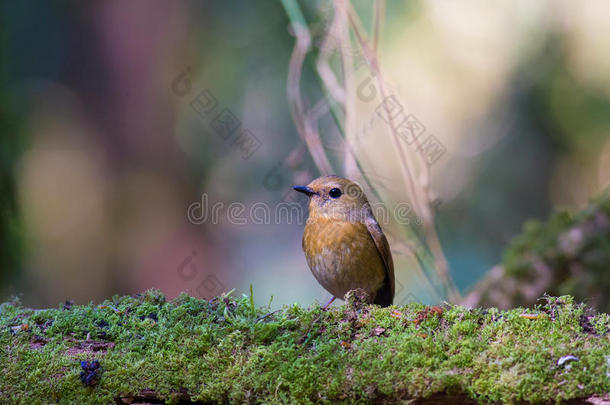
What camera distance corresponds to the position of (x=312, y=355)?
2.02 meters

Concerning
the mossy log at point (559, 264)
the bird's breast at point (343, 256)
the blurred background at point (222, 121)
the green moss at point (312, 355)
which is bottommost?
the green moss at point (312, 355)

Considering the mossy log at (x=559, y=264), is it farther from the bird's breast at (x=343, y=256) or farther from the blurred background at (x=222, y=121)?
the bird's breast at (x=343, y=256)

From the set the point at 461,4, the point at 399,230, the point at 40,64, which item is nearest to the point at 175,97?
the point at 40,64

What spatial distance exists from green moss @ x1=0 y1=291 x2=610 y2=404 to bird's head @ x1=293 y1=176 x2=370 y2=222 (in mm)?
1217

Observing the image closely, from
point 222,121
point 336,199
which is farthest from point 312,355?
point 222,121

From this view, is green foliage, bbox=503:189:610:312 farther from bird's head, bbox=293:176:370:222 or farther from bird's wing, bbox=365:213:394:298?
bird's head, bbox=293:176:370:222

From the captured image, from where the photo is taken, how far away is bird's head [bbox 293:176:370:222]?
352 cm

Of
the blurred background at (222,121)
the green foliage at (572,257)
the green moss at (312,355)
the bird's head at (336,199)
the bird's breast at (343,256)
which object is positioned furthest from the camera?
the blurred background at (222,121)

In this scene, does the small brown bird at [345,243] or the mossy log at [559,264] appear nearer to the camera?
the small brown bird at [345,243]

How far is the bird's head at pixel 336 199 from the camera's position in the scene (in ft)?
11.6

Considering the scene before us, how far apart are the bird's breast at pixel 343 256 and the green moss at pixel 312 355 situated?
97cm

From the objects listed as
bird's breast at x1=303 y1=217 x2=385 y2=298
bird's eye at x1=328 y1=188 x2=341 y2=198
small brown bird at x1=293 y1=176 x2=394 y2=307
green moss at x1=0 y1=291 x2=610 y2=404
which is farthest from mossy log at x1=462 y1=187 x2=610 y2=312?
green moss at x1=0 y1=291 x2=610 y2=404

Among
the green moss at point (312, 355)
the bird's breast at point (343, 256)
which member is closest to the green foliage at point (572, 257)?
the bird's breast at point (343, 256)

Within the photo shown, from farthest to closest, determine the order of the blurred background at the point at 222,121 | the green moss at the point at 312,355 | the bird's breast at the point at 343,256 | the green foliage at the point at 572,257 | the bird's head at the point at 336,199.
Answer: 1. the blurred background at the point at 222,121
2. the green foliage at the point at 572,257
3. the bird's head at the point at 336,199
4. the bird's breast at the point at 343,256
5. the green moss at the point at 312,355
